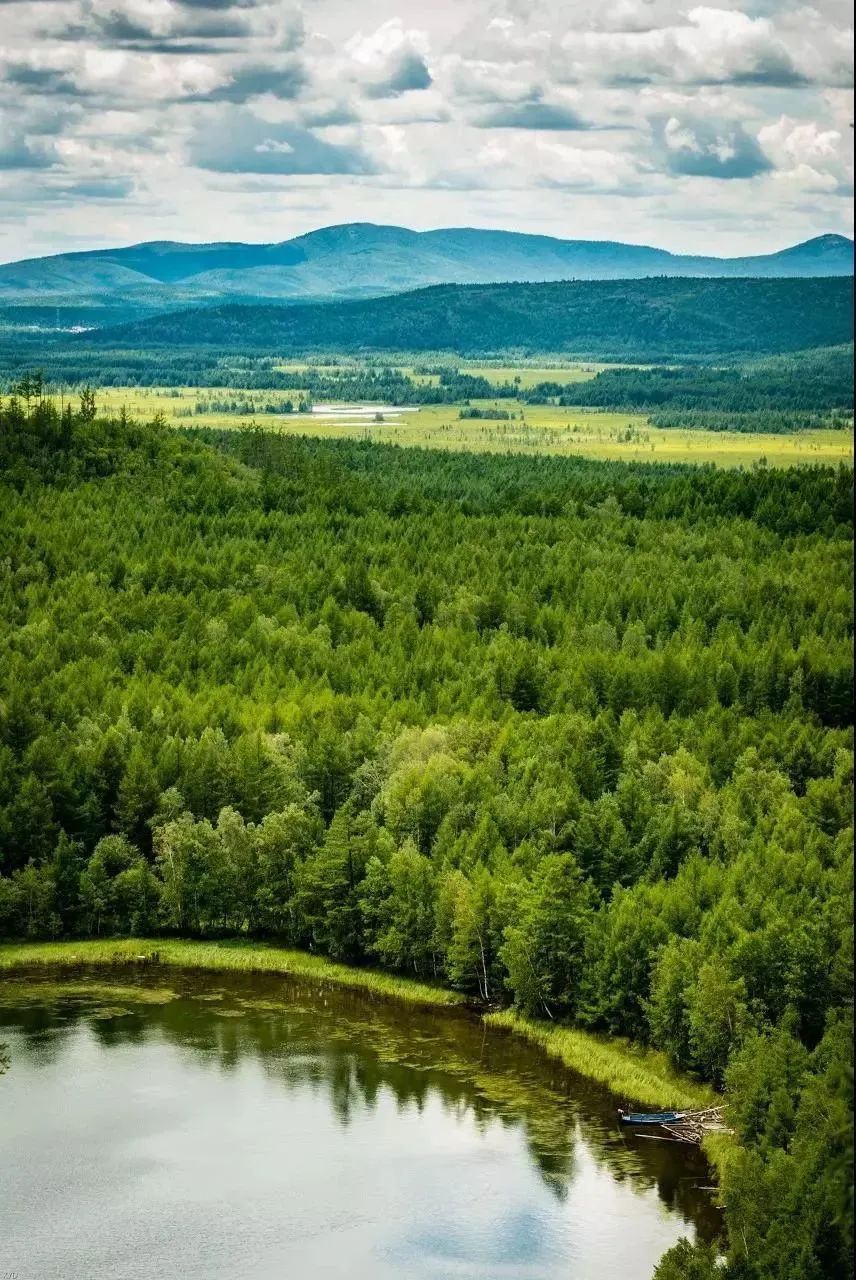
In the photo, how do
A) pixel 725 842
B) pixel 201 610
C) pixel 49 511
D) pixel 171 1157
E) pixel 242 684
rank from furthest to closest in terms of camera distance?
pixel 49 511 < pixel 201 610 < pixel 242 684 < pixel 725 842 < pixel 171 1157

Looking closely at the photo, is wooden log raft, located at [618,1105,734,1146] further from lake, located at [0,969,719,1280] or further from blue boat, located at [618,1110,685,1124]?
lake, located at [0,969,719,1280]

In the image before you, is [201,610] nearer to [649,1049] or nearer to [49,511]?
[49,511]

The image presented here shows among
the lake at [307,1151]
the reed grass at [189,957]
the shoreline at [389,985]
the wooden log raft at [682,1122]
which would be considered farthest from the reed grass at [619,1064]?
the reed grass at [189,957]

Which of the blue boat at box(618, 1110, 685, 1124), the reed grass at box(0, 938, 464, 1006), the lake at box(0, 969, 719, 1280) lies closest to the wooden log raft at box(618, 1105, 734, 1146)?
the blue boat at box(618, 1110, 685, 1124)

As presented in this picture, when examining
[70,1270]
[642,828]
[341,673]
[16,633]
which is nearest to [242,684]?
[341,673]

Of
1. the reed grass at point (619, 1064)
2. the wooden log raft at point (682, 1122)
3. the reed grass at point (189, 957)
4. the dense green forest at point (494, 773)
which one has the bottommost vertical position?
the wooden log raft at point (682, 1122)

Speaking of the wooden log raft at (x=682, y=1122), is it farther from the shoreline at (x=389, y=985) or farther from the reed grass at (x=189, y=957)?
the reed grass at (x=189, y=957)

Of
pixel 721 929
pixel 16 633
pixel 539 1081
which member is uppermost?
pixel 16 633
